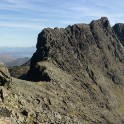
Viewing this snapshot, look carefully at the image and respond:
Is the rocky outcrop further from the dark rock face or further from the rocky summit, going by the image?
the dark rock face

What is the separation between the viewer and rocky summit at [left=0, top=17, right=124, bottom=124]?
87.3 m

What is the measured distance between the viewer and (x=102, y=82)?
167 metres

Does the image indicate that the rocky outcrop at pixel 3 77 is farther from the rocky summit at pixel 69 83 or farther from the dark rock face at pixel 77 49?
the dark rock face at pixel 77 49

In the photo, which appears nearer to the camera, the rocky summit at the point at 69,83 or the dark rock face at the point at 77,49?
the rocky summit at the point at 69,83

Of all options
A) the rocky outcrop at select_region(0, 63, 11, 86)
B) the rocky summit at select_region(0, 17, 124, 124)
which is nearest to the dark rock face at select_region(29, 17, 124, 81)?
the rocky summit at select_region(0, 17, 124, 124)

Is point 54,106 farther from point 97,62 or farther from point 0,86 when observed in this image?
point 97,62

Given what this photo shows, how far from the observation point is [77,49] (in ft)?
567

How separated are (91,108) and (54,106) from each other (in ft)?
84.6

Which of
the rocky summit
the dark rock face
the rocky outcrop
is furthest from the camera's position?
the dark rock face

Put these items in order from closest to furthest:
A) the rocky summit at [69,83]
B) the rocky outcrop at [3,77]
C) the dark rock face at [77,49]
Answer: the rocky outcrop at [3,77] < the rocky summit at [69,83] < the dark rock face at [77,49]

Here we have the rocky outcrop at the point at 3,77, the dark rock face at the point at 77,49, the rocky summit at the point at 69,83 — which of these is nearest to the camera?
the rocky outcrop at the point at 3,77

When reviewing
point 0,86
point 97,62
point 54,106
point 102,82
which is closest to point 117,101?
point 102,82

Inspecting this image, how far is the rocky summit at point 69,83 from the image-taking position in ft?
286

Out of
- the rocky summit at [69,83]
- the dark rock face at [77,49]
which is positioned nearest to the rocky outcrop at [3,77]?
the rocky summit at [69,83]
